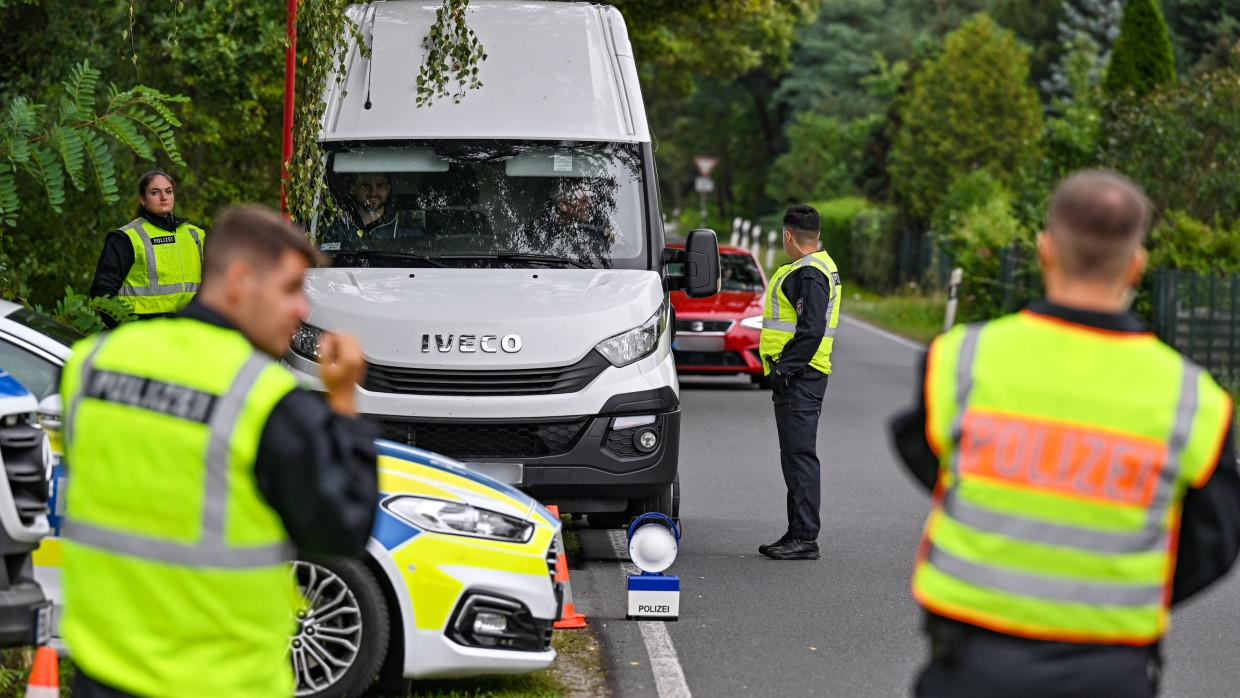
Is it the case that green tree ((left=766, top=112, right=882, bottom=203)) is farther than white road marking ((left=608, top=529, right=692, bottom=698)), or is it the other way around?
green tree ((left=766, top=112, right=882, bottom=203))

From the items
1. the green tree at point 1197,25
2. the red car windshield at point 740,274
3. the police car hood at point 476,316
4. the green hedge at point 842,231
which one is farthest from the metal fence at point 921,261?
the police car hood at point 476,316

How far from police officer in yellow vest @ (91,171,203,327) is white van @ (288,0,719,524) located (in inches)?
45.7

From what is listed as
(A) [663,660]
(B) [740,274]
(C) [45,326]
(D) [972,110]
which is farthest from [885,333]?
(C) [45,326]

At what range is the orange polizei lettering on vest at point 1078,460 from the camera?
304 centimetres

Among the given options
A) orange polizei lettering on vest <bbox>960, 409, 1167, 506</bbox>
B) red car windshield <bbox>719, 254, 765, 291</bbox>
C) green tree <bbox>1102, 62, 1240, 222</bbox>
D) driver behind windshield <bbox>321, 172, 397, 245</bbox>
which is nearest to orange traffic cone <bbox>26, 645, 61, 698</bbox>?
orange polizei lettering on vest <bbox>960, 409, 1167, 506</bbox>

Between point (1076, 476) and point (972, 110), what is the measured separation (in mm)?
40923

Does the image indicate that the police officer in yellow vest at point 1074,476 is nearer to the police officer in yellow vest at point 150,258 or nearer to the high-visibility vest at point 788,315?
the high-visibility vest at point 788,315

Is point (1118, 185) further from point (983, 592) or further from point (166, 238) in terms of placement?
point (166, 238)

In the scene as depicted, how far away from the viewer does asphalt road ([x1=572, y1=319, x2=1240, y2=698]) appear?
6625 mm

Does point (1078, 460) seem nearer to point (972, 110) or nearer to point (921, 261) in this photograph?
point (921, 261)

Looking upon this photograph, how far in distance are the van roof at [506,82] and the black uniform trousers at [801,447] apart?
1651mm

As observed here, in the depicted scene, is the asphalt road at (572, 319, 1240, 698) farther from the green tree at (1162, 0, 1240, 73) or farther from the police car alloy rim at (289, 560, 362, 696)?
the green tree at (1162, 0, 1240, 73)

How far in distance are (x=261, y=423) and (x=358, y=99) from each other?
21.8ft

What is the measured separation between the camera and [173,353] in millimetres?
2990
